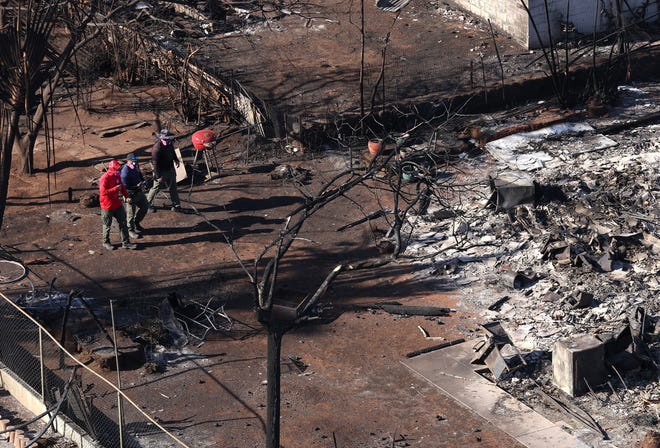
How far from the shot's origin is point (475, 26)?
24.8 metres

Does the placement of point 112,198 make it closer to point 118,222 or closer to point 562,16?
point 118,222

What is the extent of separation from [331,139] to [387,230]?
3.67 m

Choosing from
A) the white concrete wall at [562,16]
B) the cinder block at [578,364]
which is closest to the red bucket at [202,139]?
the white concrete wall at [562,16]

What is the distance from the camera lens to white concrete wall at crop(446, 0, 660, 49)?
2302cm

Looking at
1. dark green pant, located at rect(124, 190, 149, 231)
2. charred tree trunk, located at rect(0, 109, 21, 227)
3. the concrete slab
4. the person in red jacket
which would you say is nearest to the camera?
the concrete slab

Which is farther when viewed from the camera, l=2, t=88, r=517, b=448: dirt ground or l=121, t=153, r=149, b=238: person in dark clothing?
l=121, t=153, r=149, b=238: person in dark clothing

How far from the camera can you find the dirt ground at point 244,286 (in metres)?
13.0

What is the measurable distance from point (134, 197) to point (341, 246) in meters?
3.38

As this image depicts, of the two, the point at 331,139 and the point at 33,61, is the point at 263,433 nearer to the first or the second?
the point at 33,61

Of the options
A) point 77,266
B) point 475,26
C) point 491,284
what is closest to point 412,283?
point 491,284

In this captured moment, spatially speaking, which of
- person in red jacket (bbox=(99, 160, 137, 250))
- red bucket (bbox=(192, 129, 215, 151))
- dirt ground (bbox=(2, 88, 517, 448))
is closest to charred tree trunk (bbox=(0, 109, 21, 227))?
dirt ground (bbox=(2, 88, 517, 448))

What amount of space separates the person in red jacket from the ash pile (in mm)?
4557

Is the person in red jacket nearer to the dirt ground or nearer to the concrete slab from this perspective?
the dirt ground

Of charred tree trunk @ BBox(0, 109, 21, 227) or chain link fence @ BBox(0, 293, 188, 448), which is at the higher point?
charred tree trunk @ BBox(0, 109, 21, 227)
